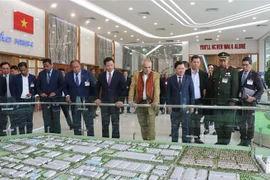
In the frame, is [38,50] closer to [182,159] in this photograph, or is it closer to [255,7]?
[255,7]

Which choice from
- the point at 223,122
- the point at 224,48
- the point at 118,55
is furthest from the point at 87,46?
the point at 223,122

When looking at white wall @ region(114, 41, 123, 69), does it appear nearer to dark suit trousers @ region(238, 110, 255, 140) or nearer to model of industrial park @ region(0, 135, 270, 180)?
dark suit trousers @ region(238, 110, 255, 140)

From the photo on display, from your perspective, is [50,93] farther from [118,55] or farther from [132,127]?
[118,55]

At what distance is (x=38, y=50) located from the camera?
10703mm

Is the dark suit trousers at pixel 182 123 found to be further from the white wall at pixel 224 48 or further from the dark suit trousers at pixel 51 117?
the white wall at pixel 224 48

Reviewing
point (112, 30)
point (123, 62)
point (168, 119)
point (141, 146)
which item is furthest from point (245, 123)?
point (123, 62)

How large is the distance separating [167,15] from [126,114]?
336 inches

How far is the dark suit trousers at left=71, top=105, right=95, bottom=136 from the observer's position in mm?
4293

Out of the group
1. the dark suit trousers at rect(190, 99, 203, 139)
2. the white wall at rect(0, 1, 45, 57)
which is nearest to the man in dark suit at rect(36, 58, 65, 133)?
the dark suit trousers at rect(190, 99, 203, 139)

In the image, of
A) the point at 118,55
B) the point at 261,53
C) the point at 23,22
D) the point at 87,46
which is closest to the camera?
the point at 23,22

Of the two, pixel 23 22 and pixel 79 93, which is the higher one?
pixel 23 22

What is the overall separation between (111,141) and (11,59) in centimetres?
826

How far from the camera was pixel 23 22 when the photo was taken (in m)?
9.67

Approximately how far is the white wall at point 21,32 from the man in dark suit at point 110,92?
614cm
